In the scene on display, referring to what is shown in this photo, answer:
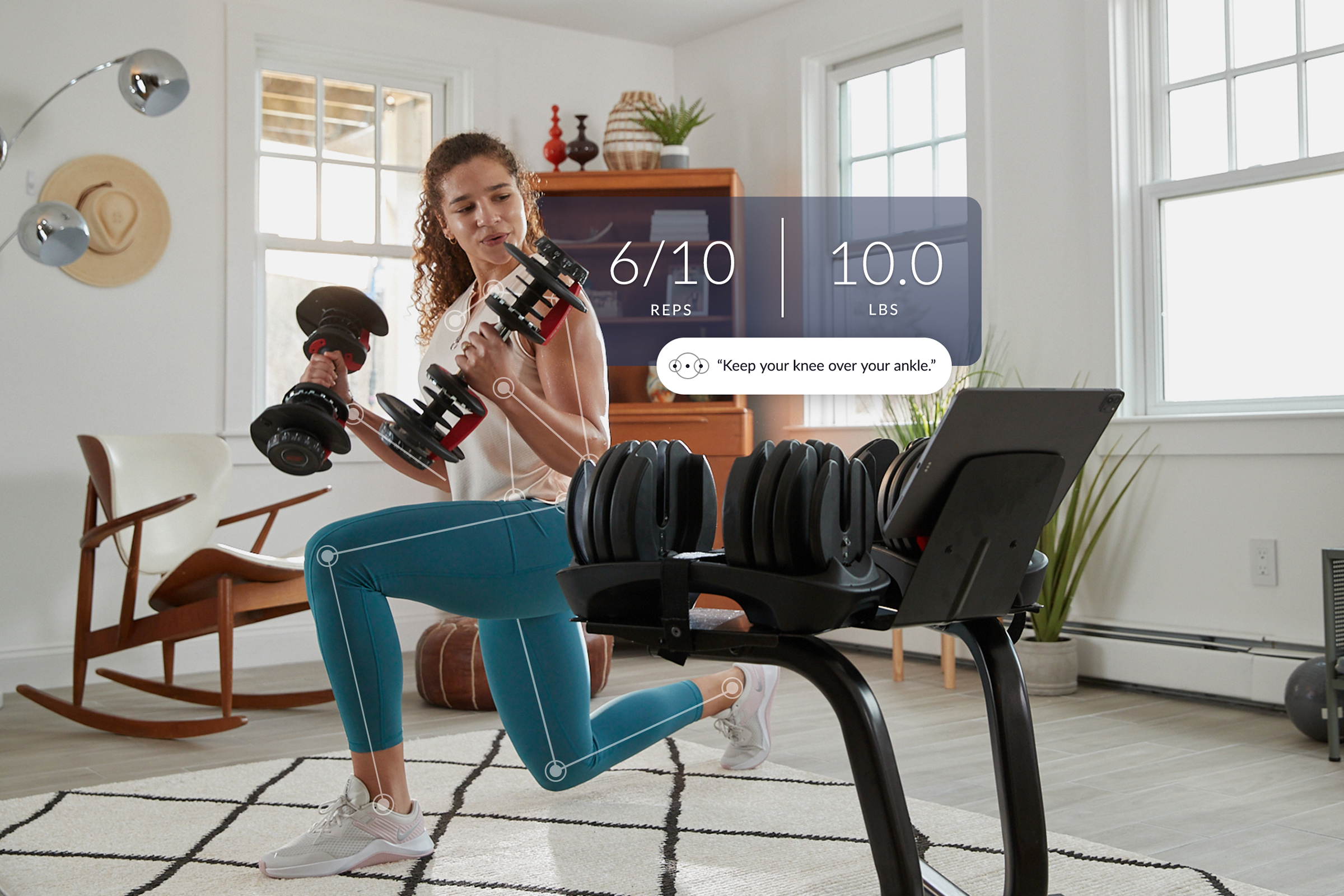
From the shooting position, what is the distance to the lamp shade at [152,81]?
337 centimetres

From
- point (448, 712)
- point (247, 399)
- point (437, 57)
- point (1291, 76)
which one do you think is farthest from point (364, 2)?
point (1291, 76)

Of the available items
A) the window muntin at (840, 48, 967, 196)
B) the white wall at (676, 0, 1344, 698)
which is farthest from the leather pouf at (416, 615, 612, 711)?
the window muntin at (840, 48, 967, 196)

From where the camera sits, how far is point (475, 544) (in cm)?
185

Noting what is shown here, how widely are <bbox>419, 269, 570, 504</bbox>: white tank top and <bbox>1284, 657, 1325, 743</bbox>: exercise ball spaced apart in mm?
2001

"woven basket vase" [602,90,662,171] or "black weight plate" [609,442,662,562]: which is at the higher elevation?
"woven basket vase" [602,90,662,171]

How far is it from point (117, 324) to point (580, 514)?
3.53 m

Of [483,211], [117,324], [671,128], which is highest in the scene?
[671,128]

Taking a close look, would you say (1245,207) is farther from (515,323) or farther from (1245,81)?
(515,323)

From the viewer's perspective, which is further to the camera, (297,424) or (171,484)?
(171,484)

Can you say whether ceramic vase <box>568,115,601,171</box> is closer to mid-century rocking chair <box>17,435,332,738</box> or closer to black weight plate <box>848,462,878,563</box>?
mid-century rocking chair <box>17,435,332,738</box>

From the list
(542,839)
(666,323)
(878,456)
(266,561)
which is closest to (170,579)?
(266,561)

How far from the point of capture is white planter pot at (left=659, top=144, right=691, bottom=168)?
4.89m

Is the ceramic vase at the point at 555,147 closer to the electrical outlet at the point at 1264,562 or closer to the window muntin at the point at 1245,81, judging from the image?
the window muntin at the point at 1245,81

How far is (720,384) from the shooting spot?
4875mm
